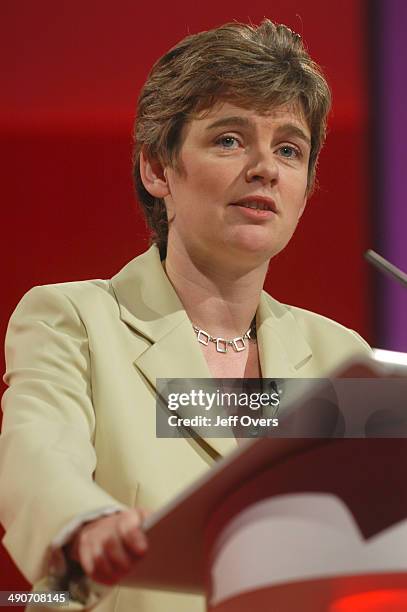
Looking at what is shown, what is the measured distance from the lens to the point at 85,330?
1344 millimetres

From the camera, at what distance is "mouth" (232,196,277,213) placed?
56.5 inches

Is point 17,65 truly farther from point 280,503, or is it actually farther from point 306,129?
point 280,503

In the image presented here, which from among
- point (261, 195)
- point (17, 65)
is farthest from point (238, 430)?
point (17, 65)

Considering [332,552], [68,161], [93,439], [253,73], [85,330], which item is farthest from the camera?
[68,161]

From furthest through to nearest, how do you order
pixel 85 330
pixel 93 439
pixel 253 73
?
pixel 253 73
pixel 85 330
pixel 93 439

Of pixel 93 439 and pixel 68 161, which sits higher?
pixel 68 161

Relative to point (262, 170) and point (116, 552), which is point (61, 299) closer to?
point (262, 170)

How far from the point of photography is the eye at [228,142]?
4.77ft

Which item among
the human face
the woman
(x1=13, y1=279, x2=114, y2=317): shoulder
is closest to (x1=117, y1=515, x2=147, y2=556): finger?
the woman

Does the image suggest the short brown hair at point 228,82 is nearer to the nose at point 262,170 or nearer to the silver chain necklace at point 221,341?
the nose at point 262,170

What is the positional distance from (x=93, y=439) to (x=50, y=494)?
11.5 inches

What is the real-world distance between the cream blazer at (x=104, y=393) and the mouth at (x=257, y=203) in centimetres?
16

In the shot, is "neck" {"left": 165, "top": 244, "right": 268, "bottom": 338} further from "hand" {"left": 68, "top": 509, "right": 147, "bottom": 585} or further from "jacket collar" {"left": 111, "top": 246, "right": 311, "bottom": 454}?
"hand" {"left": 68, "top": 509, "right": 147, "bottom": 585}

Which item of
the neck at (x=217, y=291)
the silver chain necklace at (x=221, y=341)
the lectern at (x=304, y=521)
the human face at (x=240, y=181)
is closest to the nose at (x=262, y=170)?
the human face at (x=240, y=181)
